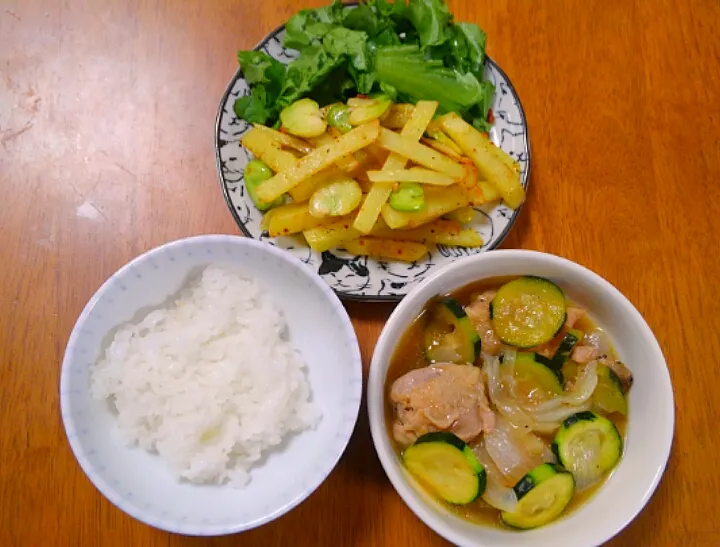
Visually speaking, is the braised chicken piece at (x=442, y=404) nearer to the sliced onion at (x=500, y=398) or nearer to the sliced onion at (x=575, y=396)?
the sliced onion at (x=500, y=398)

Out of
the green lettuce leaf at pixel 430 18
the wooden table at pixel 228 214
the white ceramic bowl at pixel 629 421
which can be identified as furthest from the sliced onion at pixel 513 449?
the green lettuce leaf at pixel 430 18

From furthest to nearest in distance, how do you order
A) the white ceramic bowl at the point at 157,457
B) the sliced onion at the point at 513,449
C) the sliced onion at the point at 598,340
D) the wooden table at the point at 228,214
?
the wooden table at the point at 228,214 → the sliced onion at the point at 598,340 → the sliced onion at the point at 513,449 → the white ceramic bowl at the point at 157,457

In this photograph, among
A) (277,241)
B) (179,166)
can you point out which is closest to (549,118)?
(277,241)

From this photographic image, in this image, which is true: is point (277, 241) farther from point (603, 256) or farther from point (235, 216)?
point (603, 256)

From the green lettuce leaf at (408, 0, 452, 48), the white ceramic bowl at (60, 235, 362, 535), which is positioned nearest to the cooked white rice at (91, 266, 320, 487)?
the white ceramic bowl at (60, 235, 362, 535)

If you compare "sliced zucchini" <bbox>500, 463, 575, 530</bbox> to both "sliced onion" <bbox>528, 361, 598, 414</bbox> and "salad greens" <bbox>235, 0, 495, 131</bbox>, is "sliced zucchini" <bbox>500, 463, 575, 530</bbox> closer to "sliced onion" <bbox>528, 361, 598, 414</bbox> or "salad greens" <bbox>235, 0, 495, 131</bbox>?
"sliced onion" <bbox>528, 361, 598, 414</bbox>

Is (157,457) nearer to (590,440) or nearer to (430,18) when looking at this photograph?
(590,440)

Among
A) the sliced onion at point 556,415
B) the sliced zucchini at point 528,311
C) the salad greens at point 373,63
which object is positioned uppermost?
the salad greens at point 373,63
